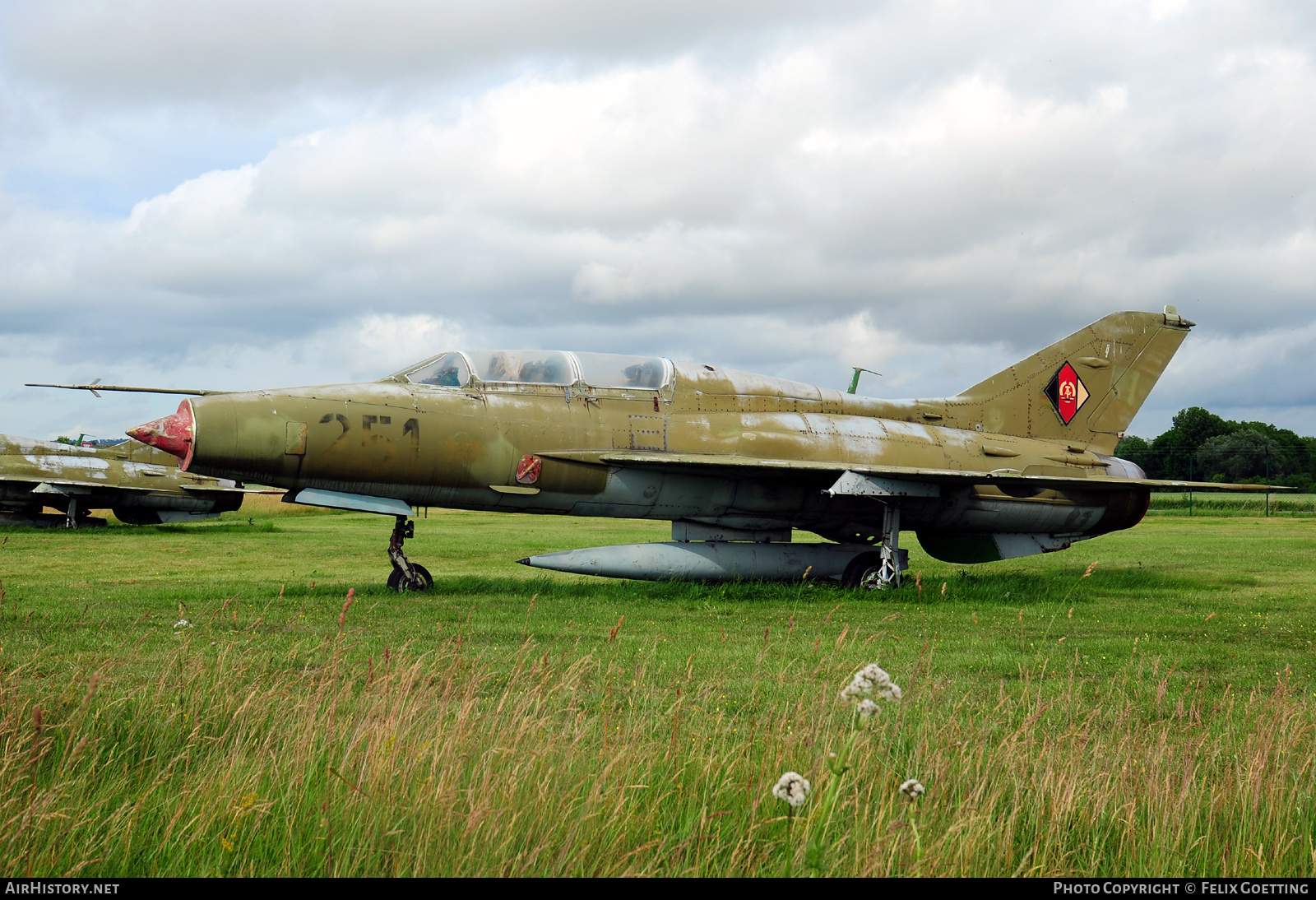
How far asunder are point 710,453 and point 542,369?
255 centimetres

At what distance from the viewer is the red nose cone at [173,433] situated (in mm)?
10023

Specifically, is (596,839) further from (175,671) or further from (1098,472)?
(1098,472)

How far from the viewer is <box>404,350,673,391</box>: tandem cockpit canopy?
11883 millimetres

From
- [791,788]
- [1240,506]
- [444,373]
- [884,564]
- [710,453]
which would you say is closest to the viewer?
[791,788]

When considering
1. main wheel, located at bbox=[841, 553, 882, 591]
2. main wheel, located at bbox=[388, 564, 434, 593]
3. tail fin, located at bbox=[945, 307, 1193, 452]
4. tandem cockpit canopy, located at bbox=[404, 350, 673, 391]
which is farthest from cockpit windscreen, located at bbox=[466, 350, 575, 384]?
tail fin, located at bbox=[945, 307, 1193, 452]

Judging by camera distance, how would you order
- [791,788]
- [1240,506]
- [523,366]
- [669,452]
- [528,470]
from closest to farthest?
[791,788], [528,470], [523,366], [669,452], [1240,506]

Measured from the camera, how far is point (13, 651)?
6.34 metres

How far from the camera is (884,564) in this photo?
1323 centimetres

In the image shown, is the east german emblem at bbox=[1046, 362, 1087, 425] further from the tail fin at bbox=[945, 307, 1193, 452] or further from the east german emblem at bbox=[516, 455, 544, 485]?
the east german emblem at bbox=[516, 455, 544, 485]

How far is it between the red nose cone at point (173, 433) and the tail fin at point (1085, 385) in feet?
37.5

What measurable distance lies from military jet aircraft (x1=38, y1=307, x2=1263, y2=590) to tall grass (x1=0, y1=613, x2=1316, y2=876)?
19.6 feet

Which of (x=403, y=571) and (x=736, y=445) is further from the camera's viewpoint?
(x=736, y=445)

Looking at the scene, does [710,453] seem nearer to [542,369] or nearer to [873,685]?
[542,369]

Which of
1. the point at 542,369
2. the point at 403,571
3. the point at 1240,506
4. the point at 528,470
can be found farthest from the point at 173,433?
the point at 1240,506
